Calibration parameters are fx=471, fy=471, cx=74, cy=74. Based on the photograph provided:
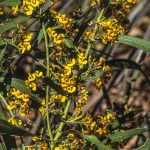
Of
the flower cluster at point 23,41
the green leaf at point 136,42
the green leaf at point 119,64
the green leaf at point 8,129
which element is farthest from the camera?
the green leaf at point 119,64

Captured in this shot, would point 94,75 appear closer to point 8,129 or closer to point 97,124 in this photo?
point 97,124

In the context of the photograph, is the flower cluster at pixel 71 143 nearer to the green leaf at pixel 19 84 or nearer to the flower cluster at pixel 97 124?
the flower cluster at pixel 97 124

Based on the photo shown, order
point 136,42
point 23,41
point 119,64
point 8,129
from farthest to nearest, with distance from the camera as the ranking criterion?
point 119,64 < point 136,42 < point 23,41 < point 8,129

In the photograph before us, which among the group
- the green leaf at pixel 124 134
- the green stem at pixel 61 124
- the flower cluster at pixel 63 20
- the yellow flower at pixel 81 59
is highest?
the flower cluster at pixel 63 20

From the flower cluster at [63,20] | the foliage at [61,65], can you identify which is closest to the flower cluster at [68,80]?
the foliage at [61,65]

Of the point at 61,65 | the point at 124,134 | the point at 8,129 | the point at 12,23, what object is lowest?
the point at 124,134

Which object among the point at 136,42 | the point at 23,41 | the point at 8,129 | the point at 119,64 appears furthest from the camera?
the point at 119,64

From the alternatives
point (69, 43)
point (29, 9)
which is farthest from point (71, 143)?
point (29, 9)
